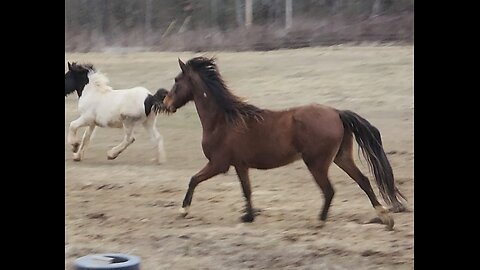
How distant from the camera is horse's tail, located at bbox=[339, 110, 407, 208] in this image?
12.8ft

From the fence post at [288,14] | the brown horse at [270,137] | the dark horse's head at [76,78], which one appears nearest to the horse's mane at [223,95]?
the brown horse at [270,137]

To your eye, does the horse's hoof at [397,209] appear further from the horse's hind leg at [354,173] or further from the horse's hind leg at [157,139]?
the horse's hind leg at [157,139]

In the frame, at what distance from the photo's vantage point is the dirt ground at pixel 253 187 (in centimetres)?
390

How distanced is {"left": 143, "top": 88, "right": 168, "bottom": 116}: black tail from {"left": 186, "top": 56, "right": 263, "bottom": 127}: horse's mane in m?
0.18

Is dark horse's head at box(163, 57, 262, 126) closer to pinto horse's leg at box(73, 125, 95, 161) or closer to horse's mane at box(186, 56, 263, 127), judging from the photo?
horse's mane at box(186, 56, 263, 127)

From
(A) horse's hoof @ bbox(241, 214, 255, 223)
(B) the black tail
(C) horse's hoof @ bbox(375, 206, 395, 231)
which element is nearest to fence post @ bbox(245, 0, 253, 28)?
(B) the black tail

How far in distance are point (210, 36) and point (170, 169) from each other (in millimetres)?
668

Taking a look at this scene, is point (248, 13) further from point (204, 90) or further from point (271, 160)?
point (271, 160)

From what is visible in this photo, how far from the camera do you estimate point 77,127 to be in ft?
13.5

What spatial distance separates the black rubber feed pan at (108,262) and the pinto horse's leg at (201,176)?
0.33m
